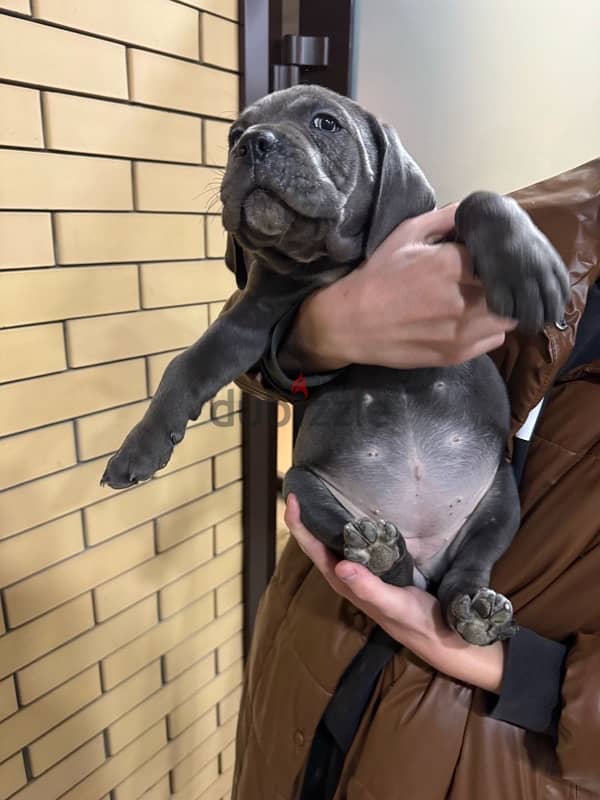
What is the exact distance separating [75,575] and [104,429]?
1.00 feet

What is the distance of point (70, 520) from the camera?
1284 mm

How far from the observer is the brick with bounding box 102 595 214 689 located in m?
1.48

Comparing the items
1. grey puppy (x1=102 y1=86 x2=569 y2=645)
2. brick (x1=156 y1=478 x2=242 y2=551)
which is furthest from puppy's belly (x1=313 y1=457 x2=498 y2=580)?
brick (x1=156 y1=478 x2=242 y2=551)

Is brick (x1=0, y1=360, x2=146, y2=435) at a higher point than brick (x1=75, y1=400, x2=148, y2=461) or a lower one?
higher

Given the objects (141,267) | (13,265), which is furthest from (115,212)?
(13,265)

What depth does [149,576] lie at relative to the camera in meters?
1.51

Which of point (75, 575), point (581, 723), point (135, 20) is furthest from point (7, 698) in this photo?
point (135, 20)

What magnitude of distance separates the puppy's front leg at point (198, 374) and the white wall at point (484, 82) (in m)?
0.88

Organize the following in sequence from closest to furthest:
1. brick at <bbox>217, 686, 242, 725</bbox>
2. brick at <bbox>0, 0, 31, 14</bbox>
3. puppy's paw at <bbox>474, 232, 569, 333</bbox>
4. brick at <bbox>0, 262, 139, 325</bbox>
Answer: puppy's paw at <bbox>474, 232, 569, 333</bbox> < brick at <bbox>0, 0, 31, 14</bbox> < brick at <bbox>0, 262, 139, 325</bbox> < brick at <bbox>217, 686, 242, 725</bbox>

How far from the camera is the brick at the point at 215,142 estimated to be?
138 cm

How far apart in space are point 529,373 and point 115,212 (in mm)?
810

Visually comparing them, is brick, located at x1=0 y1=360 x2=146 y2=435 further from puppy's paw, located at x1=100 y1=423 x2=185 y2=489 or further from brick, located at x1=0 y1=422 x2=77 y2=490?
puppy's paw, located at x1=100 y1=423 x2=185 y2=489

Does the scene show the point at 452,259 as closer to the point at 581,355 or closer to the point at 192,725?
the point at 581,355

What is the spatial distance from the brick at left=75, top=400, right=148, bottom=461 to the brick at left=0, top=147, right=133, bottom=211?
0.39 meters
